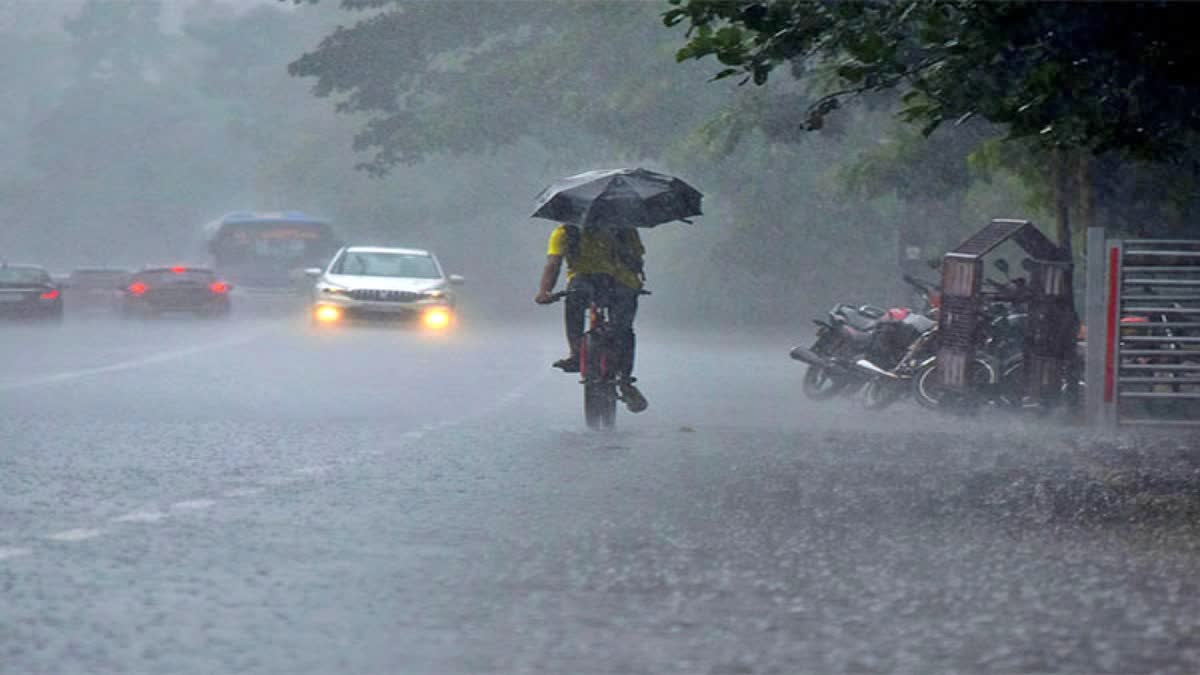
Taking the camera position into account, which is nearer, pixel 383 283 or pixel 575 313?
pixel 575 313

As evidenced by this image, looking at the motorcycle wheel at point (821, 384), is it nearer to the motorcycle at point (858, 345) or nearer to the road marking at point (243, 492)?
the motorcycle at point (858, 345)

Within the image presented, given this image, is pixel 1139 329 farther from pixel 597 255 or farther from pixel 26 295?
pixel 26 295

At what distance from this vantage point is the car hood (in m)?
37.0

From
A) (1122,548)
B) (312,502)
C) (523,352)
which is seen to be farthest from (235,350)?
(1122,548)

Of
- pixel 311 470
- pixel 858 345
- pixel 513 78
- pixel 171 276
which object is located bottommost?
pixel 311 470

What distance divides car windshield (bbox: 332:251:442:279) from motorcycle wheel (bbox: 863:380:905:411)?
1682cm

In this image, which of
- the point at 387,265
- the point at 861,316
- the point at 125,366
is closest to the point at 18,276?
the point at 387,265

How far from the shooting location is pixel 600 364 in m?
17.3

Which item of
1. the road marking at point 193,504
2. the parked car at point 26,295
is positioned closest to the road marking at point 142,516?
the road marking at point 193,504

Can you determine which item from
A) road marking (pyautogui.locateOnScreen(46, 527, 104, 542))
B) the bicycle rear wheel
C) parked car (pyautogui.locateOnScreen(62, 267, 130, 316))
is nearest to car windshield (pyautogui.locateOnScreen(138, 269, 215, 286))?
parked car (pyautogui.locateOnScreen(62, 267, 130, 316))

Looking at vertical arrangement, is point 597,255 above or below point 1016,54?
below

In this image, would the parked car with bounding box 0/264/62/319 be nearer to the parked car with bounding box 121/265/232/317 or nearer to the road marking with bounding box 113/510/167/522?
the parked car with bounding box 121/265/232/317

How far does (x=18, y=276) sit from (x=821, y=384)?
27500 mm

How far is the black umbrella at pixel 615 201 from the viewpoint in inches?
701
